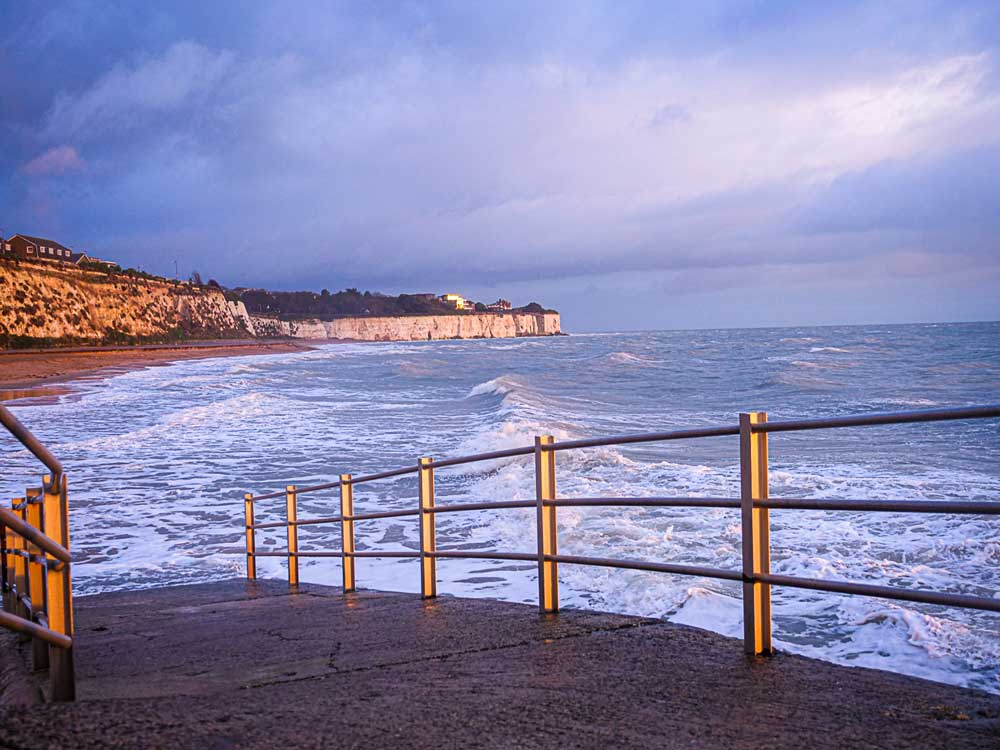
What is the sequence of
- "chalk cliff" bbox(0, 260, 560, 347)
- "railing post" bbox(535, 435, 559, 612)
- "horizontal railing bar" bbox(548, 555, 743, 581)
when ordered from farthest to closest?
"chalk cliff" bbox(0, 260, 560, 347) < "railing post" bbox(535, 435, 559, 612) < "horizontal railing bar" bbox(548, 555, 743, 581)

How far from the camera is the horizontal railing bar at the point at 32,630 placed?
249 centimetres

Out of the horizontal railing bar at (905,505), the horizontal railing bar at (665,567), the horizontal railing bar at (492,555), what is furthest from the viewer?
the horizontal railing bar at (492,555)

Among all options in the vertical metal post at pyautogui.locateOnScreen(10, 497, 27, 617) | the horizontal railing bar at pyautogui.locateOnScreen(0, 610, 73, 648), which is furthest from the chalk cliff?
the horizontal railing bar at pyautogui.locateOnScreen(0, 610, 73, 648)

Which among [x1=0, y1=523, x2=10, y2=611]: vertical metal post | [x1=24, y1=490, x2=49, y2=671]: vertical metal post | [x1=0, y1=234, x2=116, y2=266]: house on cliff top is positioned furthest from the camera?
[x1=0, y1=234, x2=116, y2=266]: house on cliff top

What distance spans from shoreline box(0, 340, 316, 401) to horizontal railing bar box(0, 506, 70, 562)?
35.2 m

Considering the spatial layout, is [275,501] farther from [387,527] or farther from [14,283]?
[14,283]

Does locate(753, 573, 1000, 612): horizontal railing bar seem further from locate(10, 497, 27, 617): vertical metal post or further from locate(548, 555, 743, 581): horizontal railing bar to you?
Answer: locate(10, 497, 27, 617): vertical metal post

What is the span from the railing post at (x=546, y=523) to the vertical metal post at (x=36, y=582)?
2313 mm

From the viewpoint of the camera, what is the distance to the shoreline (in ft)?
133

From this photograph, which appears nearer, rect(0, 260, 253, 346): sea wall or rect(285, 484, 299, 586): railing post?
Result: rect(285, 484, 299, 586): railing post

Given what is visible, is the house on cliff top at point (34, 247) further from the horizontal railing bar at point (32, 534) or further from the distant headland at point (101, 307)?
the horizontal railing bar at point (32, 534)

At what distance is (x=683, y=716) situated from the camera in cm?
290

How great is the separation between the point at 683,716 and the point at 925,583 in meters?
5.31

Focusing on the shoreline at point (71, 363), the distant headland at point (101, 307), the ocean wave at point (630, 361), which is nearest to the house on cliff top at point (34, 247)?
the distant headland at point (101, 307)
